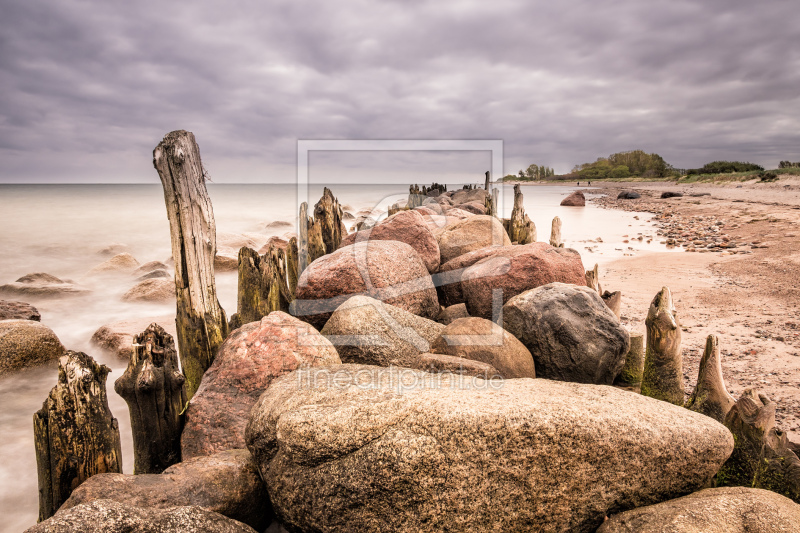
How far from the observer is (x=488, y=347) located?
425cm

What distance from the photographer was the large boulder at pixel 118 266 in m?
15.6

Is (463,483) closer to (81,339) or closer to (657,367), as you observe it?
(657,367)

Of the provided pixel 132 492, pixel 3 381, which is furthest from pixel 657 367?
pixel 3 381

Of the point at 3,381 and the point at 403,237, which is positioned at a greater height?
the point at 403,237

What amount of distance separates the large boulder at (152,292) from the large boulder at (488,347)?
9953 millimetres

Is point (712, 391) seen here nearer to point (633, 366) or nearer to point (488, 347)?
point (633, 366)

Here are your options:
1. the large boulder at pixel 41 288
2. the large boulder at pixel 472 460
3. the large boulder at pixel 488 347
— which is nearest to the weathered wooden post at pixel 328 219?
the large boulder at pixel 488 347

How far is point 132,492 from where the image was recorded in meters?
2.76

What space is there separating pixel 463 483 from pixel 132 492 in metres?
2.03

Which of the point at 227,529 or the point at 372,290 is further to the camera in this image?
the point at 372,290

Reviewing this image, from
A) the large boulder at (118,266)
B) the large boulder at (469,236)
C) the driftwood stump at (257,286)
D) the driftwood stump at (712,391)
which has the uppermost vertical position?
the large boulder at (469,236)

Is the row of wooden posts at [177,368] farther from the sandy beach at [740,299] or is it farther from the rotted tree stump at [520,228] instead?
the rotted tree stump at [520,228]

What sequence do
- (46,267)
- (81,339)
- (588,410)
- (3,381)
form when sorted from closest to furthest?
(588,410), (3,381), (81,339), (46,267)

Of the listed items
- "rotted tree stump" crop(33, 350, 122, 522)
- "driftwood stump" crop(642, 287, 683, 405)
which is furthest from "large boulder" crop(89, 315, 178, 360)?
"driftwood stump" crop(642, 287, 683, 405)
